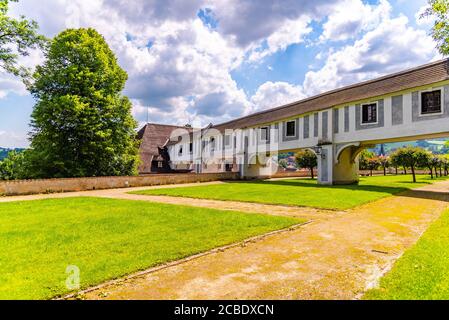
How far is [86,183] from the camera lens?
23.9 m

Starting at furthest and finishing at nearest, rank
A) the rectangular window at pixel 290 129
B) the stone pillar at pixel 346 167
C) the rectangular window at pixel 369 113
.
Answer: the rectangular window at pixel 290 129
the stone pillar at pixel 346 167
the rectangular window at pixel 369 113

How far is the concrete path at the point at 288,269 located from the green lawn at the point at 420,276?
0.21 m

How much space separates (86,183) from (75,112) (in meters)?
6.28

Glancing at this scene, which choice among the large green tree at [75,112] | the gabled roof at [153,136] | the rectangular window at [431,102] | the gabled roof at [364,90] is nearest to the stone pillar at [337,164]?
the gabled roof at [364,90]

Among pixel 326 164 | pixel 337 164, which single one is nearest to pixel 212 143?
pixel 326 164

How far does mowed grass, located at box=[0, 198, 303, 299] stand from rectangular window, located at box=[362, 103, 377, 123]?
16.6m

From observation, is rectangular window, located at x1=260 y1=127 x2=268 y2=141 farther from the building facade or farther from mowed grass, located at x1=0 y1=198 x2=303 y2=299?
mowed grass, located at x1=0 y1=198 x2=303 y2=299

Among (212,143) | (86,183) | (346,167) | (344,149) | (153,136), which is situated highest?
(153,136)

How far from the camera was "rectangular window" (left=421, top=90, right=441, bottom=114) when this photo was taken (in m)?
17.9

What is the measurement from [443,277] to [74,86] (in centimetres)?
2823

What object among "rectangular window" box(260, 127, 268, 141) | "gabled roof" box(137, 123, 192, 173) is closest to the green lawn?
"rectangular window" box(260, 127, 268, 141)

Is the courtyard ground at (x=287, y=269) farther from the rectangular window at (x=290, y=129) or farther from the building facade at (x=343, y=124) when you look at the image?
the rectangular window at (x=290, y=129)

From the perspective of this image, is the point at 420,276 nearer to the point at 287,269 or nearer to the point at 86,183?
the point at 287,269

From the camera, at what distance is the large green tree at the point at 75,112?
24.2 metres
